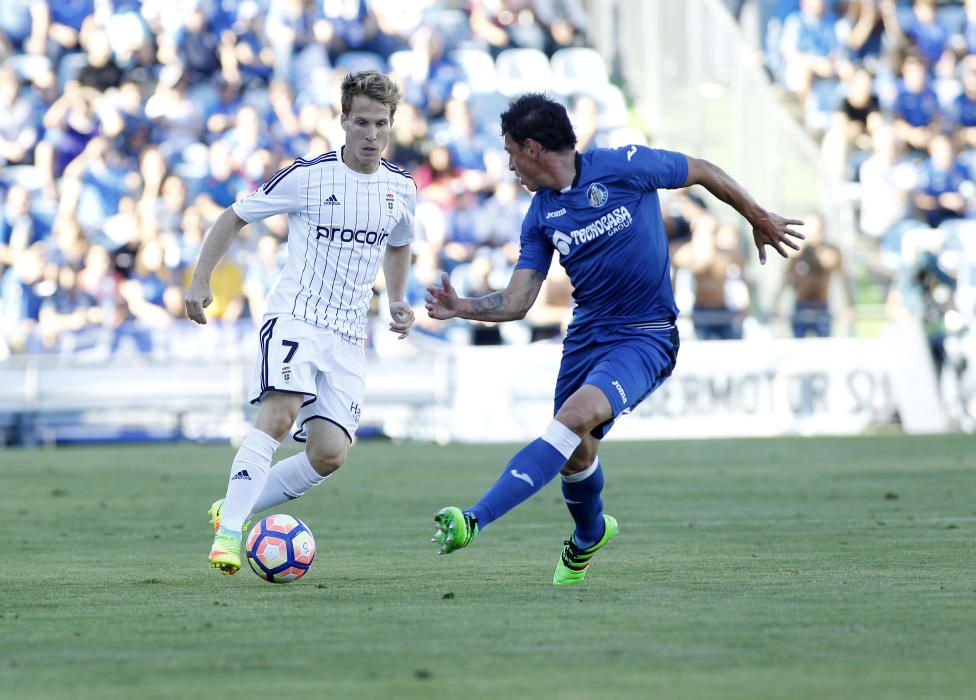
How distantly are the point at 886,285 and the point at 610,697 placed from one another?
1894cm

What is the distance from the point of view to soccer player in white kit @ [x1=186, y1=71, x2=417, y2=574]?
8.00m

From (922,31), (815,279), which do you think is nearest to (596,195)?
(815,279)

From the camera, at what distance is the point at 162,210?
2128 cm

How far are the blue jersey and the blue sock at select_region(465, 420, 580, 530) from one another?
74cm

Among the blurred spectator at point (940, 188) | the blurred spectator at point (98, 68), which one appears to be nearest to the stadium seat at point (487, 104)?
the blurred spectator at point (98, 68)

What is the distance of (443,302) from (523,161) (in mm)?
731

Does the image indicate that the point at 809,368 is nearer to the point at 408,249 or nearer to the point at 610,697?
the point at 408,249

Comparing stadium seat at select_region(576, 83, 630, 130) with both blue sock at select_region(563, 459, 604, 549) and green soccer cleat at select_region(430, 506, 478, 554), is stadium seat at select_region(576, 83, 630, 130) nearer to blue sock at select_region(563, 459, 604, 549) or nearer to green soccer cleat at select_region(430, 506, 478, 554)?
blue sock at select_region(563, 459, 604, 549)

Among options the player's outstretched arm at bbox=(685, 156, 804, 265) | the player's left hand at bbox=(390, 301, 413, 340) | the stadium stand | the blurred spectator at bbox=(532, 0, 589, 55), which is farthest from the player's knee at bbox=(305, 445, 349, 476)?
the blurred spectator at bbox=(532, 0, 589, 55)

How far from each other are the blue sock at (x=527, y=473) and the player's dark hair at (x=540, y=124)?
1.20 m

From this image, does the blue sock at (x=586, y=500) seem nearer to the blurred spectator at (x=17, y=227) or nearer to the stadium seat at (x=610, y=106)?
the blurred spectator at (x=17, y=227)

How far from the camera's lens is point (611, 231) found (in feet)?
24.9

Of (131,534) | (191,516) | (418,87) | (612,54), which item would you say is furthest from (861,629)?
(612,54)

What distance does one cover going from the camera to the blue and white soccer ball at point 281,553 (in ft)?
24.8
